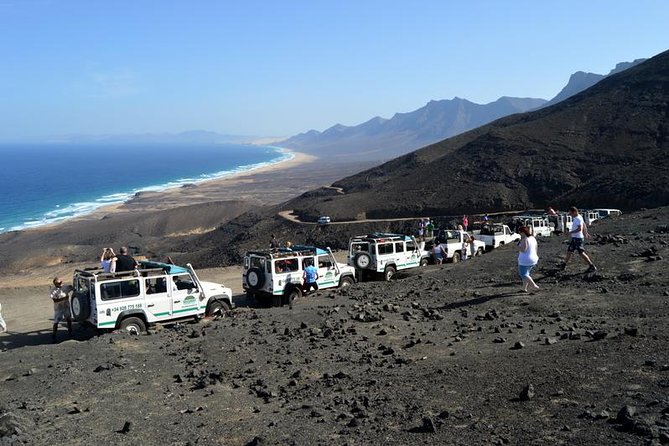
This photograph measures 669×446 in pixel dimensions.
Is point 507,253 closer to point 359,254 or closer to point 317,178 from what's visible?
point 359,254

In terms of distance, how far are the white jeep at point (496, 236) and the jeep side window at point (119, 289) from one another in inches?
766

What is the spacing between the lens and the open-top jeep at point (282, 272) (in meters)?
19.9

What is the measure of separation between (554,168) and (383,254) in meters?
44.8

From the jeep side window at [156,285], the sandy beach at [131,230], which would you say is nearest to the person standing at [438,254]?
the jeep side window at [156,285]

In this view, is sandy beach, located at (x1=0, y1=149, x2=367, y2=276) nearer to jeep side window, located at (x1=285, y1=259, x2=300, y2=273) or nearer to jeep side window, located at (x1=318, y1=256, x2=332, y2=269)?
jeep side window, located at (x1=318, y1=256, x2=332, y2=269)

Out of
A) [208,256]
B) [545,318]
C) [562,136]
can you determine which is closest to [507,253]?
[545,318]

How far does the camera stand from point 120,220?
78688 millimetres

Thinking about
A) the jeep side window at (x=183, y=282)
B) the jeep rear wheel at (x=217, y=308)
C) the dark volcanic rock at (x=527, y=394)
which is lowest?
the jeep rear wheel at (x=217, y=308)

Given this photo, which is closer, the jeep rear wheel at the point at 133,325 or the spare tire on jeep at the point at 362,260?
the jeep rear wheel at the point at 133,325

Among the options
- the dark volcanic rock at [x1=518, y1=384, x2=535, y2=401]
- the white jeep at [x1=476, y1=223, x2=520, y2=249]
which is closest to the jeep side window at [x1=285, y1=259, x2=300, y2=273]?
the dark volcanic rock at [x1=518, y1=384, x2=535, y2=401]

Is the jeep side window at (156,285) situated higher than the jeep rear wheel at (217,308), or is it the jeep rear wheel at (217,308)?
the jeep side window at (156,285)

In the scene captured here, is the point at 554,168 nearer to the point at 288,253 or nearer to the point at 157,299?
the point at 288,253

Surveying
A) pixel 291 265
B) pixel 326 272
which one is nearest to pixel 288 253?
pixel 291 265

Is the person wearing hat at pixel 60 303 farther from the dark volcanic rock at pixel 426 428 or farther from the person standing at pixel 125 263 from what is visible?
the dark volcanic rock at pixel 426 428
